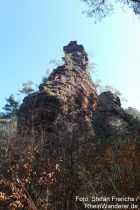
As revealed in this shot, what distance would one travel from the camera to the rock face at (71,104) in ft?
74.1

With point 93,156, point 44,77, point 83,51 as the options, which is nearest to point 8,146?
point 93,156

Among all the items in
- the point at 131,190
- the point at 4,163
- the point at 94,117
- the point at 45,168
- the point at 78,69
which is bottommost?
the point at 131,190

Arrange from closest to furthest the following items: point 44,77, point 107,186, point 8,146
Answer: point 107,186 → point 8,146 → point 44,77

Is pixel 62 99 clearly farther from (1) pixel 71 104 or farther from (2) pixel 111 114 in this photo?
(2) pixel 111 114

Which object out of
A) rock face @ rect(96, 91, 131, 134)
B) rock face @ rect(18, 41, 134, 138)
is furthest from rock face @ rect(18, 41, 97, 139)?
rock face @ rect(96, 91, 131, 134)

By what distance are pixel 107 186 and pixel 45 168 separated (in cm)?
155

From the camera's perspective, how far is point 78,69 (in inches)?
1227

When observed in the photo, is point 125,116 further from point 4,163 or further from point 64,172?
point 64,172

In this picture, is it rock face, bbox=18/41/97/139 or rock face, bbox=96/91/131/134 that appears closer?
rock face, bbox=18/41/97/139

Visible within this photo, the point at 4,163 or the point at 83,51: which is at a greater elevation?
the point at 83,51

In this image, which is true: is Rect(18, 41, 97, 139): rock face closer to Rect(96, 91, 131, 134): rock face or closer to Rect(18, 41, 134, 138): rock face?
Rect(18, 41, 134, 138): rock face

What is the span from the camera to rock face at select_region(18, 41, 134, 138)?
2258 cm

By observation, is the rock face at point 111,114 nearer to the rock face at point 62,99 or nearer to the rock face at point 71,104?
the rock face at point 71,104

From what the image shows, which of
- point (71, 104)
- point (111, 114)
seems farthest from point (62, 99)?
point (111, 114)
